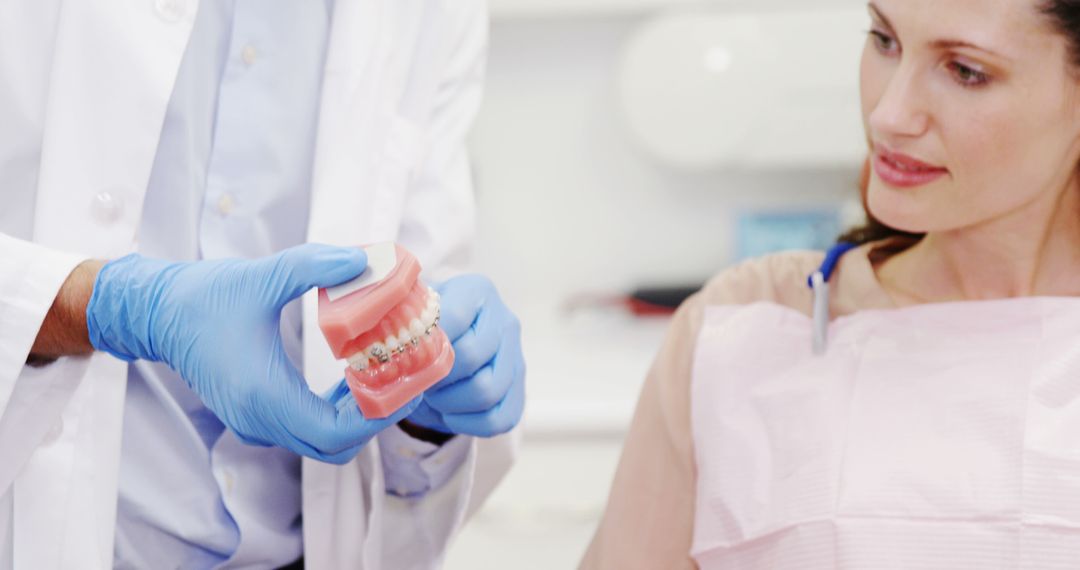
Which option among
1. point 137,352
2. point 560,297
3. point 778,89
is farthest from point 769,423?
point 560,297

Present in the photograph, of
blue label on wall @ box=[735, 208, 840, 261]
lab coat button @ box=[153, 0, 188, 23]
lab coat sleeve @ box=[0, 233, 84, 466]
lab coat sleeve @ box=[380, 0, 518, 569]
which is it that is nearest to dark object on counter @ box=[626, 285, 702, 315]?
blue label on wall @ box=[735, 208, 840, 261]

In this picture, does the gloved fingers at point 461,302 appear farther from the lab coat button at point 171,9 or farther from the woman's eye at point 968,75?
the woman's eye at point 968,75

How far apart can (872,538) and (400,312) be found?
54 cm

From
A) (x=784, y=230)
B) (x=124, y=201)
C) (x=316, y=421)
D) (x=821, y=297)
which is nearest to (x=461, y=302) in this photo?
(x=316, y=421)

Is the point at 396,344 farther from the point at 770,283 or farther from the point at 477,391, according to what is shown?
the point at 770,283

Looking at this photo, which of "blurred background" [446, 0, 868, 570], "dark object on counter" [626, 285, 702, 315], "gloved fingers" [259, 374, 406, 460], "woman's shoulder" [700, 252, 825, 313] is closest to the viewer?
"gloved fingers" [259, 374, 406, 460]

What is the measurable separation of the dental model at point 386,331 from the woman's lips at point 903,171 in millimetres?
525

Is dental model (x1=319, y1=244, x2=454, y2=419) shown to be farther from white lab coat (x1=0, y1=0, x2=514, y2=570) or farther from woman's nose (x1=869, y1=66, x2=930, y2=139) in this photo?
woman's nose (x1=869, y1=66, x2=930, y2=139)

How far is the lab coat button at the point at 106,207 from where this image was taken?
3.49 ft

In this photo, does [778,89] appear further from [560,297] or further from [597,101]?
[560,297]

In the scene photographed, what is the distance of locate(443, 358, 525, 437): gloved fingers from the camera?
3.65 ft

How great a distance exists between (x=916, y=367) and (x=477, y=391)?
0.47 meters

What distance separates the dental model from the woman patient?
1.48 ft

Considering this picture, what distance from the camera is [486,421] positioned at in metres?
1.11
